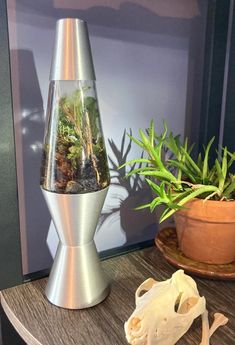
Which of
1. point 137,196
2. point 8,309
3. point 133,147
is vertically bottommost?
point 8,309

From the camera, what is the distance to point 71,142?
1.78 ft

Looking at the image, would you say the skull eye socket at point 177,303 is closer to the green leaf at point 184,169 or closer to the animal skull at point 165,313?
the animal skull at point 165,313

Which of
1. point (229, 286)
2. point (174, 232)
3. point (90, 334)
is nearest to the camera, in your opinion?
point (90, 334)

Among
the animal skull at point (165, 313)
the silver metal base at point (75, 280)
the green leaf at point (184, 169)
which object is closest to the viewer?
the animal skull at point (165, 313)

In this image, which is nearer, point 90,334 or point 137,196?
point 90,334

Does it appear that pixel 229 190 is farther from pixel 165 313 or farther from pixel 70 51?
pixel 70 51

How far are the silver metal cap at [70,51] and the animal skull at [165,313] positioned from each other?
0.36m

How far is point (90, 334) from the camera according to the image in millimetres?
523

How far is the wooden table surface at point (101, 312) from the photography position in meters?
0.52

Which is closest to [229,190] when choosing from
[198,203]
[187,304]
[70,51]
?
[198,203]

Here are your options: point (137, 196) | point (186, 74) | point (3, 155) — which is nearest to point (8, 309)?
point (3, 155)

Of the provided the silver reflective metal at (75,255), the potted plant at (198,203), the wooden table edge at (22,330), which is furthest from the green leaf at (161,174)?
the wooden table edge at (22,330)

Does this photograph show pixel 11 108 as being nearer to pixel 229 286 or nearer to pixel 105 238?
pixel 105 238

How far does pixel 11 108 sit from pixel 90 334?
1.35 ft
